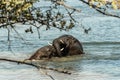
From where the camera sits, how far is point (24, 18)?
416 centimetres

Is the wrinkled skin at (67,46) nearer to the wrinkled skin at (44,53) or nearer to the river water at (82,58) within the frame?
the wrinkled skin at (44,53)

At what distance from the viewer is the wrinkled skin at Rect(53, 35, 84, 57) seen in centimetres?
1859

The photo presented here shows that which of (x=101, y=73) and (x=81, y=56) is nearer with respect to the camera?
(x=101, y=73)

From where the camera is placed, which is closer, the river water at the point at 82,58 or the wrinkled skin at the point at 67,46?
the river water at the point at 82,58

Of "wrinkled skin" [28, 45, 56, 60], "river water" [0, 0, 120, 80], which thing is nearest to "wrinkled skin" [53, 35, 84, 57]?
"wrinkled skin" [28, 45, 56, 60]

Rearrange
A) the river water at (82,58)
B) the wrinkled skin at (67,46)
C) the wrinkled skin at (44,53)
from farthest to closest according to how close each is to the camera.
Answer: the wrinkled skin at (67,46)
the wrinkled skin at (44,53)
the river water at (82,58)

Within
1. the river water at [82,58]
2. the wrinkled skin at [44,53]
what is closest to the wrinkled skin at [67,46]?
the wrinkled skin at [44,53]

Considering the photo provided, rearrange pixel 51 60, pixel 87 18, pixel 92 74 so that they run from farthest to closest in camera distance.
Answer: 1. pixel 87 18
2. pixel 51 60
3. pixel 92 74

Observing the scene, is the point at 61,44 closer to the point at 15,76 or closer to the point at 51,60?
the point at 51,60

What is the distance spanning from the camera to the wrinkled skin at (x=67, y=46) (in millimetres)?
18594

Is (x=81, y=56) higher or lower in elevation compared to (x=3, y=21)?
lower

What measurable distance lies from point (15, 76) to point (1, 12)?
9.48m

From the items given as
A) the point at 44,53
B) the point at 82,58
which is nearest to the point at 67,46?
the point at 44,53

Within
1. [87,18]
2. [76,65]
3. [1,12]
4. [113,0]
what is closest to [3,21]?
[1,12]
